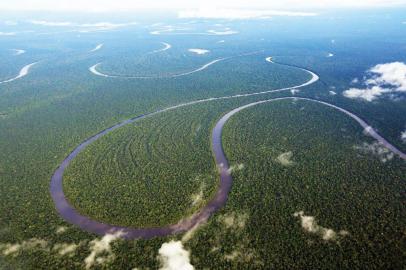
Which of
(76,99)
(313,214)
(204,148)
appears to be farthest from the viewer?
(76,99)

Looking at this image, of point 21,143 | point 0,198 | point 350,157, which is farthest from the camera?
point 21,143

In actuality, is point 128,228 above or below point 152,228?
above

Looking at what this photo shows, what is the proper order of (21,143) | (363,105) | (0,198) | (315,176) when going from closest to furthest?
(0,198) → (315,176) → (21,143) → (363,105)

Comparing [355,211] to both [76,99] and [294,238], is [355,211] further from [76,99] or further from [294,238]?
[76,99]

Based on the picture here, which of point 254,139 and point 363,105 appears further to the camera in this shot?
point 363,105

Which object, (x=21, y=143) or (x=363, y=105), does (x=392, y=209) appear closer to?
(x=363, y=105)

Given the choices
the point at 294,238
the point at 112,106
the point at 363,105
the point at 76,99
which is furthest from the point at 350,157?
the point at 76,99

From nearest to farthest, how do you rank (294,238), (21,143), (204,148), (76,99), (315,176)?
(294,238), (315,176), (204,148), (21,143), (76,99)

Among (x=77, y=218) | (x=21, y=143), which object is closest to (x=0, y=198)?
(x=77, y=218)

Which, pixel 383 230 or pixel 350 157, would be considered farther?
pixel 350 157
